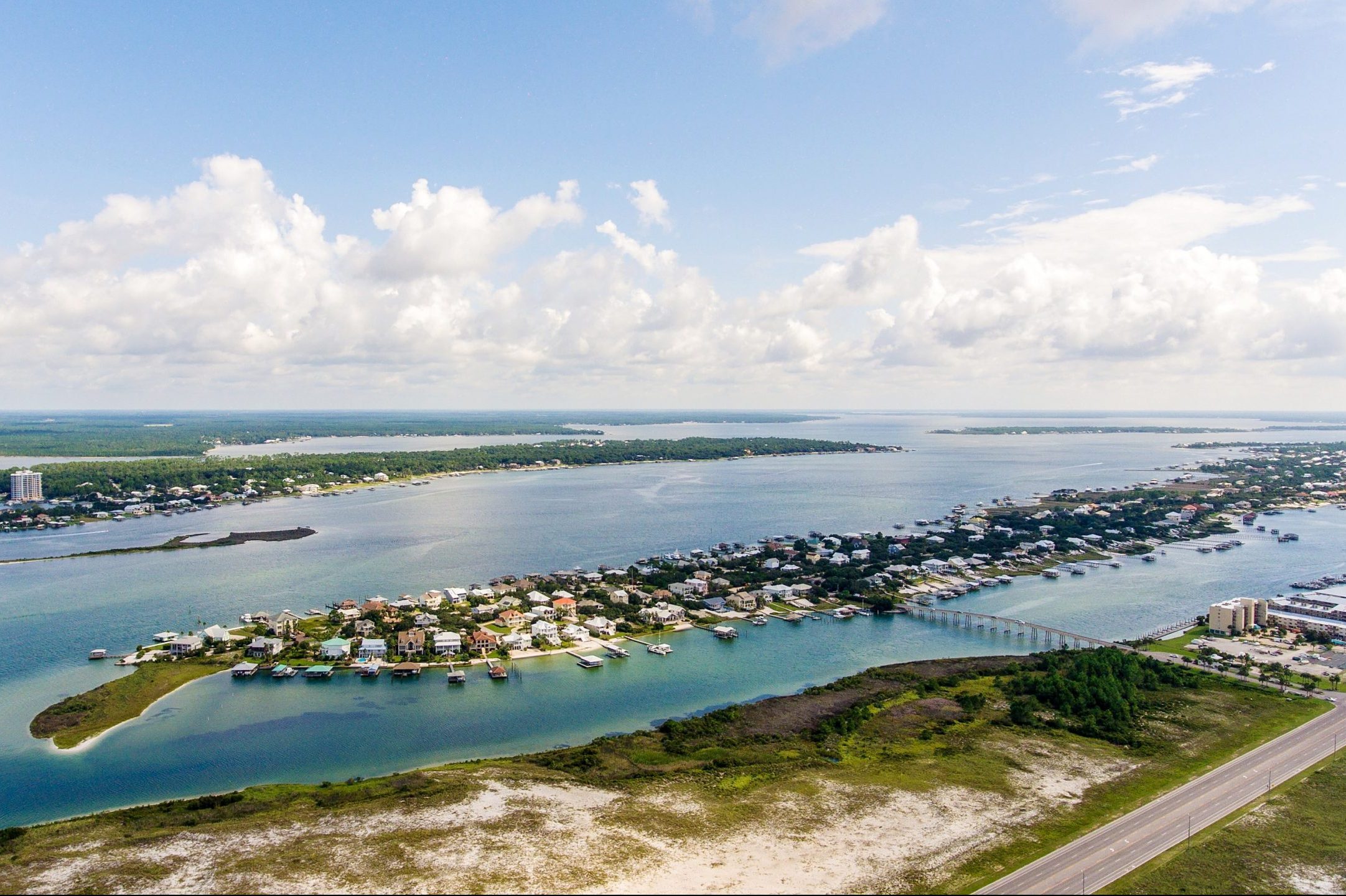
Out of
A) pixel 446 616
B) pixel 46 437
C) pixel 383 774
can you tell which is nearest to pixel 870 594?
pixel 446 616

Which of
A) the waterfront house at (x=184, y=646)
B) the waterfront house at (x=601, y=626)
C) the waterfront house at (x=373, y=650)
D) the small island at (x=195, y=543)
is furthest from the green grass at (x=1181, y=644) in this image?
the small island at (x=195, y=543)

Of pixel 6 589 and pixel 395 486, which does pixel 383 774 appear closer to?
pixel 6 589

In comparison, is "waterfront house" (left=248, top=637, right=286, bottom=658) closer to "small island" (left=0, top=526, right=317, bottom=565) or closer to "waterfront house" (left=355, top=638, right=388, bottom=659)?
"waterfront house" (left=355, top=638, right=388, bottom=659)

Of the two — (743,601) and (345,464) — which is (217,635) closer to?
(743,601)

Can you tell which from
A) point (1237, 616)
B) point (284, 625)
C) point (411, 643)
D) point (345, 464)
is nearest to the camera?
point (411, 643)

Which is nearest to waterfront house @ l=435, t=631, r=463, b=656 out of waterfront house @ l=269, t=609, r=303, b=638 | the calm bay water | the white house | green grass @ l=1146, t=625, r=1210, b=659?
the calm bay water

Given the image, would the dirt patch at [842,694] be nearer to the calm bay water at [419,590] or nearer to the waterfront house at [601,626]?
the calm bay water at [419,590]

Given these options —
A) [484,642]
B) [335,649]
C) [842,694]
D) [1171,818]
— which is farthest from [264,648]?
[1171,818]
